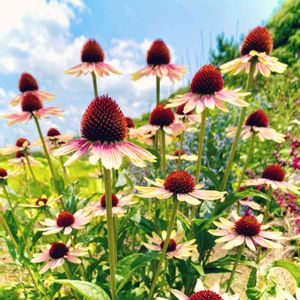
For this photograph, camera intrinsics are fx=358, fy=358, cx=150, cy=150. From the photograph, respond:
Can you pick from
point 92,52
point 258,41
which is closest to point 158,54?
point 92,52

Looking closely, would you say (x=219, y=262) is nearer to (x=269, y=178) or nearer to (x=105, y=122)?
(x=269, y=178)

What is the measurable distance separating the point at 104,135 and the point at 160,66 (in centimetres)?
115

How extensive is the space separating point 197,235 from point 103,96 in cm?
88

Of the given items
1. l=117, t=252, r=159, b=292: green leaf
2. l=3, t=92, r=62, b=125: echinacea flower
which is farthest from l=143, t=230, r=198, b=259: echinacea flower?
l=3, t=92, r=62, b=125: echinacea flower

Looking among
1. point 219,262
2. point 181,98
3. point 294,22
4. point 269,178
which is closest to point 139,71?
point 181,98

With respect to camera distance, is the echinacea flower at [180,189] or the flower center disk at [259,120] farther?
the flower center disk at [259,120]

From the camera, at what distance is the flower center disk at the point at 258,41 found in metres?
1.76

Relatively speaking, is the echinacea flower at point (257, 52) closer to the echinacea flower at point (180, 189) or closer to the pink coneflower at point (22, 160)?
the echinacea flower at point (180, 189)

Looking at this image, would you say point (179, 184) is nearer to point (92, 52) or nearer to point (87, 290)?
point (87, 290)

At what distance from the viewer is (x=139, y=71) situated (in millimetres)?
2098

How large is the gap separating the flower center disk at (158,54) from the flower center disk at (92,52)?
0.30 meters

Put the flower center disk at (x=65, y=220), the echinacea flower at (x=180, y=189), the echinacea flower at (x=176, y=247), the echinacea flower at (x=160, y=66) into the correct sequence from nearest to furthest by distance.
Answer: the echinacea flower at (x=180, y=189) → the echinacea flower at (x=176, y=247) → the flower center disk at (x=65, y=220) → the echinacea flower at (x=160, y=66)

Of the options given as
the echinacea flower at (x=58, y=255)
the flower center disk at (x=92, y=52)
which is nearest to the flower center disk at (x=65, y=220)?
the echinacea flower at (x=58, y=255)

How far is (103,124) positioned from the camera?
1.08 m
